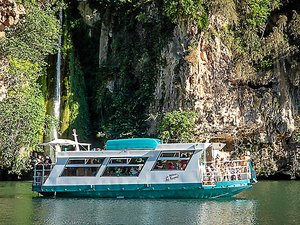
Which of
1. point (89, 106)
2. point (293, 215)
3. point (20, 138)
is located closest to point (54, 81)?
point (89, 106)

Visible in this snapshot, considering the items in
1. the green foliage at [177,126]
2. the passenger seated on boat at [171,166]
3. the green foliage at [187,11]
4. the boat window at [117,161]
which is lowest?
the passenger seated on boat at [171,166]

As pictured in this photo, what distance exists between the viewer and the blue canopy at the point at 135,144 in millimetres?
26172

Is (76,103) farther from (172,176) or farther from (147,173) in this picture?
(172,176)

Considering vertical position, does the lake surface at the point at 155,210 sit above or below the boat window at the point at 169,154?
below

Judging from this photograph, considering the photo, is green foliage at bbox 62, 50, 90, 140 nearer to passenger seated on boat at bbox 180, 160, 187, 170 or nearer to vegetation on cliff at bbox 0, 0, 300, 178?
vegetation on cliff at bbox 0, 0, 300, 178

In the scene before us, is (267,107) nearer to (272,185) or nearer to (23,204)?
(272,185)

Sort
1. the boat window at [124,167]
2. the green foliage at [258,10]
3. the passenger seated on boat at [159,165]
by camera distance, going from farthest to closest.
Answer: the green foliage at [258,10] < the boat window at [124,167] < the passenger seated on boat at [159,165]

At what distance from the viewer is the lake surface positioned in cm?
1941

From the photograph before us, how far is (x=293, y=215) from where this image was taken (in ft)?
66.2

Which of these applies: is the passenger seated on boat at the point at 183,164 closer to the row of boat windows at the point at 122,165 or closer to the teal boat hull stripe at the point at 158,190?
the row of boat windows at the point at 122,165

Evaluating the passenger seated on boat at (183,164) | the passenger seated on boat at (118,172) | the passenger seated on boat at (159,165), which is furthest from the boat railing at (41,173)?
the passenger seated on boat at (183,164)

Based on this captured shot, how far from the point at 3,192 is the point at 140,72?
11435 millimetres

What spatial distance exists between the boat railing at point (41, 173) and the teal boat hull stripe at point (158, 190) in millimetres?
859

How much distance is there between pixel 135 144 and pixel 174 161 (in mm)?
1784
